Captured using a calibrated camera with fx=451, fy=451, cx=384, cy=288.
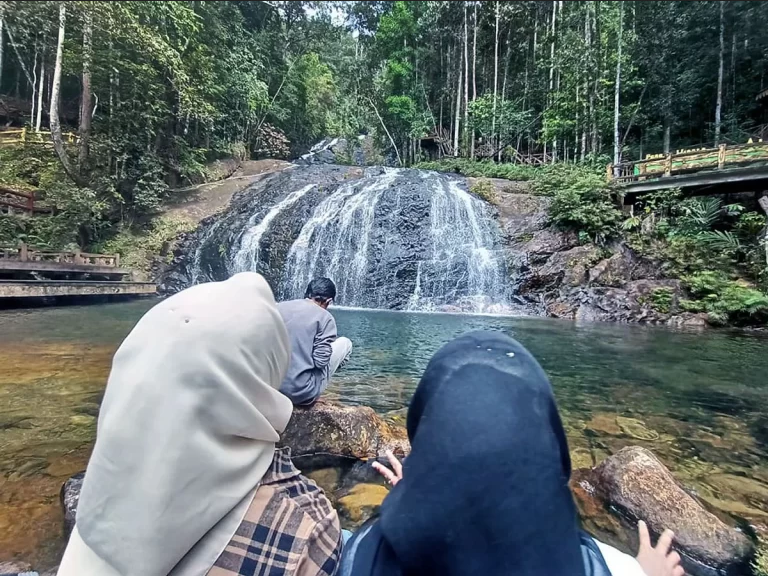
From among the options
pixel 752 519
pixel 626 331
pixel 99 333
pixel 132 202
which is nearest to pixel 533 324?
pixel 626 331

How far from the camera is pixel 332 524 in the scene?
101cm

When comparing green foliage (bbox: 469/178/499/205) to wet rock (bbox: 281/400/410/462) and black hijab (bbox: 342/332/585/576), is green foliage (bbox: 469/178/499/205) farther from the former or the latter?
black hijab (bbox: 342/332/585/576)

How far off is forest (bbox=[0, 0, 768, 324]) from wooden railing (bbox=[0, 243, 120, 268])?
1.85m

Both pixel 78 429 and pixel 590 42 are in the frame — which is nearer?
pixel 78 429

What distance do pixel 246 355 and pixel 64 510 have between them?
2267 millimetres

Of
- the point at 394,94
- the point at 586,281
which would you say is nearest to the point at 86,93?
the point at 586,281

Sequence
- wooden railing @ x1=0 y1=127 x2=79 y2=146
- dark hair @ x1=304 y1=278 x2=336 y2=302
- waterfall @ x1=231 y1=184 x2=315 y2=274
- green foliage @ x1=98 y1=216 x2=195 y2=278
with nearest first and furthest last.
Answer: dark hair @ x1=304 y1=278 x2=336 y2=302 < green foliage @ x1=98 y1=216 x2=195 y2=278 < waterfall @ x1=231 y1=184 x2=315 y2=274 < wooden railing @ x1=0 y1=127 x2=79 y2=146

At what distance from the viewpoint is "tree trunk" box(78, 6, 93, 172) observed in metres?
13.5

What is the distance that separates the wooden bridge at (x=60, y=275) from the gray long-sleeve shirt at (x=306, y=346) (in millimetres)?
9692

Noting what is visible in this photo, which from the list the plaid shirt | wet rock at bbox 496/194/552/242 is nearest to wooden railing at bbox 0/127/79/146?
wet rock at bbox 496/194/552/242

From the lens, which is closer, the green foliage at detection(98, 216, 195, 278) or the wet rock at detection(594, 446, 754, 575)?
the wet rock at detection(594, 446, 754, 575)

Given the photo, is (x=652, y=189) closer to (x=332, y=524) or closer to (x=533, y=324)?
(x=533, y=324)

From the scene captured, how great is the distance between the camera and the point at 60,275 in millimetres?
11914

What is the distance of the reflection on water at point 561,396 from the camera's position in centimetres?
277
